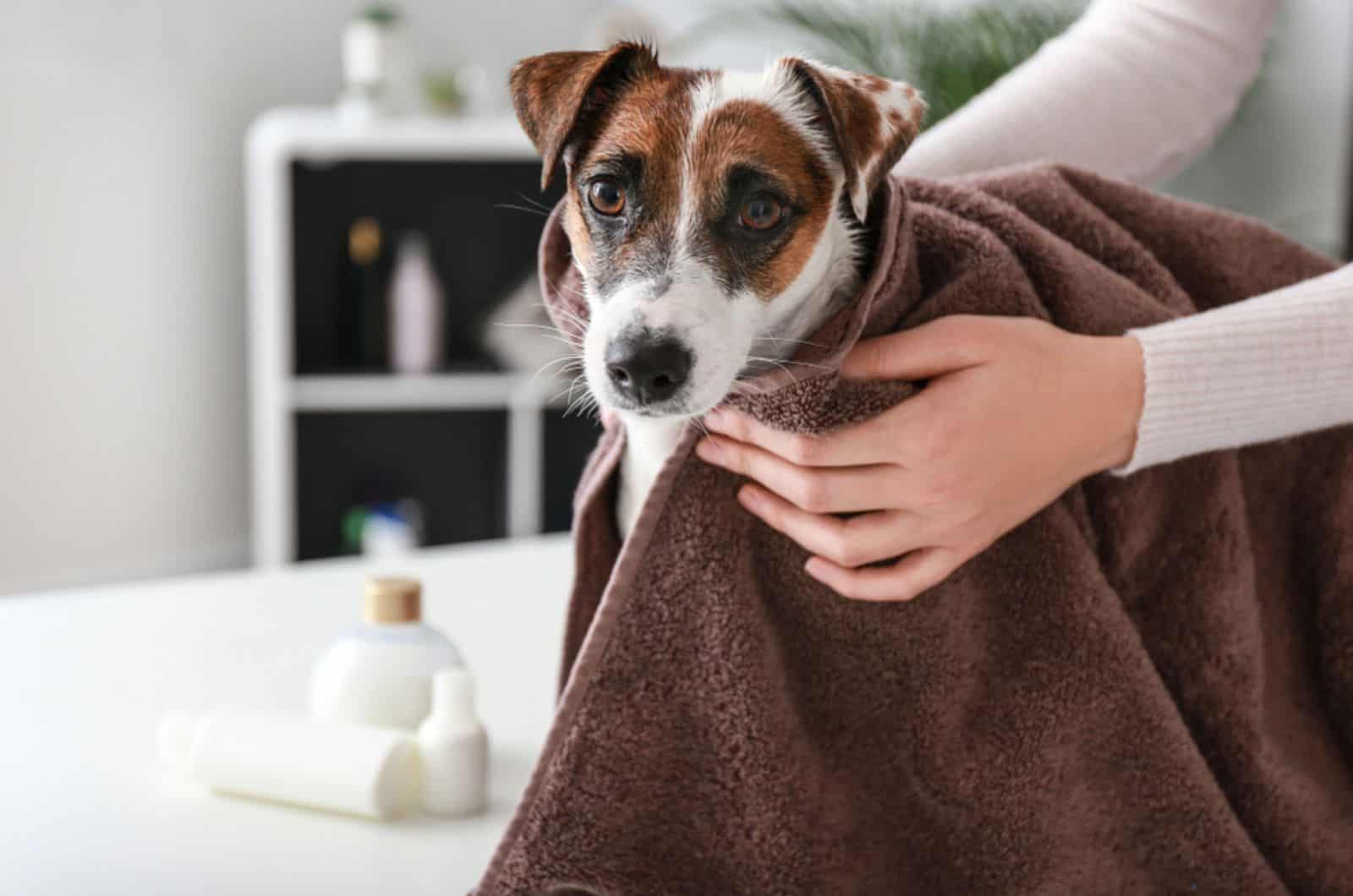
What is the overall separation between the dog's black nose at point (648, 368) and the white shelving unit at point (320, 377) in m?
2.20

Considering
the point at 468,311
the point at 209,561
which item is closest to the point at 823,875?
the point at 468,311

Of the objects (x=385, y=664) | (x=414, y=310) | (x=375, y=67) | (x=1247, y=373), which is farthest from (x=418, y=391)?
(x=1247, y=373)

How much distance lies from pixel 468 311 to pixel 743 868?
9.09 feet

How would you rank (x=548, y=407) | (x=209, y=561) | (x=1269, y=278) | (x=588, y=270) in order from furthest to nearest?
(x=209, y=561) < (x=548, y=407) < (x=1269, y=278) < (x=588, y=270)

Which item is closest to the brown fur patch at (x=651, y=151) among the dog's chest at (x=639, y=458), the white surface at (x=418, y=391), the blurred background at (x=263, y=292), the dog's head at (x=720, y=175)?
the dog's head at (x=720, y=175)

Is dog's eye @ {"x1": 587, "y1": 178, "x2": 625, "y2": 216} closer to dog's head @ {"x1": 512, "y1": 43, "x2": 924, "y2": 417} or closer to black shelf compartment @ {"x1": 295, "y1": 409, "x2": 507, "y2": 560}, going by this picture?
dog's head @ {"x1": 512, "y1": 43, "x2": 924, "y2": 417}

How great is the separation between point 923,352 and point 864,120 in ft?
0.53

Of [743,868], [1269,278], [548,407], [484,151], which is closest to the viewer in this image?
[743,868]

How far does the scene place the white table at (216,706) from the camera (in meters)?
0.79

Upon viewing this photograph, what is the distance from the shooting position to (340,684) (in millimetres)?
913

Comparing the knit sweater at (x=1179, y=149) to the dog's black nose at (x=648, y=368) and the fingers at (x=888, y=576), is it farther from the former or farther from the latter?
the dog's black nose at (x=648, y=368)

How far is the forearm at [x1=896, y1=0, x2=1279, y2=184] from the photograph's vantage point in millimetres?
1183

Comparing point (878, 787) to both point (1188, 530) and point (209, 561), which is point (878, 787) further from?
point (209, 561)

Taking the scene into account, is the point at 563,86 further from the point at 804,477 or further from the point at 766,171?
the point at 804,477
